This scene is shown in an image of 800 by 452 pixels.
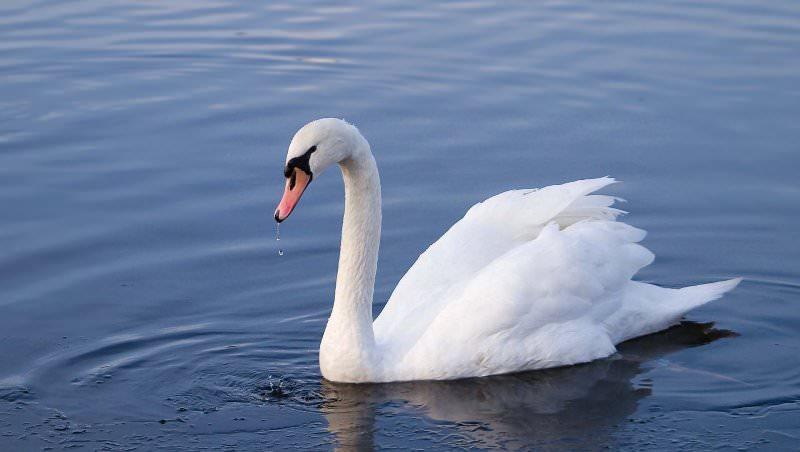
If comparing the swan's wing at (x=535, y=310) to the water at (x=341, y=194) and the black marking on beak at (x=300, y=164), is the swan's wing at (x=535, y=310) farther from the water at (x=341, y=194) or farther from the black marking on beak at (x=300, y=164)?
the black marking on beak at (x=300, y=164)

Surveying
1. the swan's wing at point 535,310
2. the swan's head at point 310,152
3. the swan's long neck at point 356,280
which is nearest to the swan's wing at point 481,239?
the swan's wing at point 535,310

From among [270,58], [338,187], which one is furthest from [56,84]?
[338,187]

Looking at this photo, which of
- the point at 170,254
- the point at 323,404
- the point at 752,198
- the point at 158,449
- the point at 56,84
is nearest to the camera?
the point at 158,449

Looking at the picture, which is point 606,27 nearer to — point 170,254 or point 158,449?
point 170,254

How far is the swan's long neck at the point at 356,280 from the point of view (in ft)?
30.2

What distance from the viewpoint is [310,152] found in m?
8.69

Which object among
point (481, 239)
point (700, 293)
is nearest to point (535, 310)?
point (481, 239)

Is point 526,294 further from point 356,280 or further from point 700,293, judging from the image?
point 700,293

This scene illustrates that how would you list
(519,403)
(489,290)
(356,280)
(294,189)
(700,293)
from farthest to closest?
1. (700,293)
2. (356,280)
3. (489,290)
4. (519,403)
5. (294,189)

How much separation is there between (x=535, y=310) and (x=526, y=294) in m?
0.13

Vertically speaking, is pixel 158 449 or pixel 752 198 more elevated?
pixel 752 198

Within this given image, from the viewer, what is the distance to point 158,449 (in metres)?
8.27

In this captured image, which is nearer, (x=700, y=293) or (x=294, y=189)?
(x=294, y=189)

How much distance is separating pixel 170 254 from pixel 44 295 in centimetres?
116
